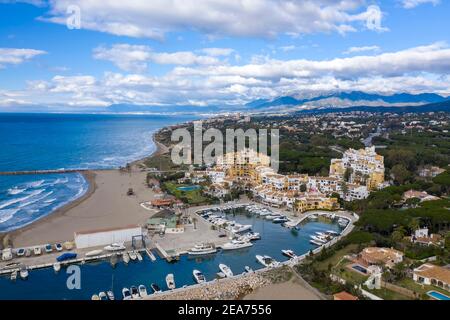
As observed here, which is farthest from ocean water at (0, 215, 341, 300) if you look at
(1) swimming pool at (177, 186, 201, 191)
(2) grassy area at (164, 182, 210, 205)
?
(1) swimming pool at (177, 186, 201, 191)

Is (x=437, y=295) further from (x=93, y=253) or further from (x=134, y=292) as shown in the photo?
(x=93, y=253)

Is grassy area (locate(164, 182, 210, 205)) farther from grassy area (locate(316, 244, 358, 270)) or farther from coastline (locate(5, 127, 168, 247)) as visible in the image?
grassy area (locate(316, 244, 358, 270))

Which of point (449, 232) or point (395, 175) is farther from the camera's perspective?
point (395, 175)

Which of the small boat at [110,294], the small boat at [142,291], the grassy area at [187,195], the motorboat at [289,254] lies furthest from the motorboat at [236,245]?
the grassy area at [187,195]
